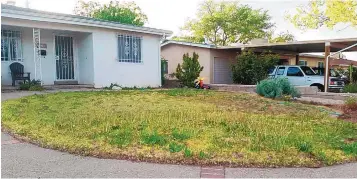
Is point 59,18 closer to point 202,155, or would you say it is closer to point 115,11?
point 202,155

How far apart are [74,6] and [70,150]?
37.9m

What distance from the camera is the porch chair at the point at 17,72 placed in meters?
11.7

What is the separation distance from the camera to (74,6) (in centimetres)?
3834

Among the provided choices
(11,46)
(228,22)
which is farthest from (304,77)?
(228,22)

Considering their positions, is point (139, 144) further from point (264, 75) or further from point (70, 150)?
point (264, 75)

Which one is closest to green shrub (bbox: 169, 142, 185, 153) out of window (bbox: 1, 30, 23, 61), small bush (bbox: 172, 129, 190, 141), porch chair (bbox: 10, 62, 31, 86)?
small bush (bbox: 172, 129, 190, 141)

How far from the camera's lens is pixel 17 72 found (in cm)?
1188

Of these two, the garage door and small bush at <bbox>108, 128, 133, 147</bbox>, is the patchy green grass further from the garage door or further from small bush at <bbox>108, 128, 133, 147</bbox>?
the garage door

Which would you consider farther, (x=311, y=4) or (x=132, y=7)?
(x=132, y=7)

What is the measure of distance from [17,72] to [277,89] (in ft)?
33.1

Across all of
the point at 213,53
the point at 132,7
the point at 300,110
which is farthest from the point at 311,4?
the point at 132,7

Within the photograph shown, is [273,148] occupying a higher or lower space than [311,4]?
lower

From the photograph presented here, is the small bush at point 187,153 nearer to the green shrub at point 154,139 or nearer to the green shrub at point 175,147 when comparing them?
the green shrub at point 175,147

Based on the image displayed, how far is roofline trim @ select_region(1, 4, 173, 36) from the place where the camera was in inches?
428
